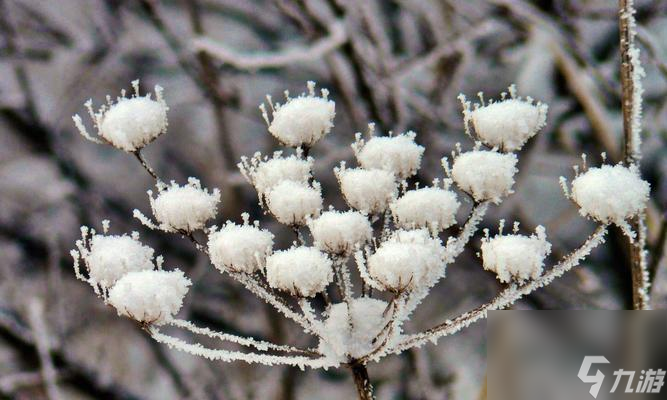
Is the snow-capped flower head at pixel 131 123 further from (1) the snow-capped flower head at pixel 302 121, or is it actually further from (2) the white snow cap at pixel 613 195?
(2) the white snow cap at pixel 613 195

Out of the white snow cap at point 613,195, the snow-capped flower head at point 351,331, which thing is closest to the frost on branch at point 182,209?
the snow-capped flower head at point 351,331

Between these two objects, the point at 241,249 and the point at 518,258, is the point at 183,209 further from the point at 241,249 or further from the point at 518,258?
the point at 518,258

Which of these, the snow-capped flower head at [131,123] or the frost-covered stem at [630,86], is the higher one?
the snow-capped flower head at [131,123]

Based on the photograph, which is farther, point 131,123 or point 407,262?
point 131,123

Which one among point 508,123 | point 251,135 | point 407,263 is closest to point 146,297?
point 407,263

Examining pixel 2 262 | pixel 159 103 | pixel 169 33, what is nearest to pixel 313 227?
pixel 159 103

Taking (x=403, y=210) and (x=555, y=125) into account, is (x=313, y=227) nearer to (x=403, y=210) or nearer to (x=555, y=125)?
(x=403, y=210)

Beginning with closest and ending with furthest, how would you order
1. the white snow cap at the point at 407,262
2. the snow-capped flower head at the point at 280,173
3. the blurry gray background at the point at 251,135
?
the white snow cap at the point at 407,262, the snow-capped flower head at the point at 280,173, the blurry gray background at the point at 251,135
